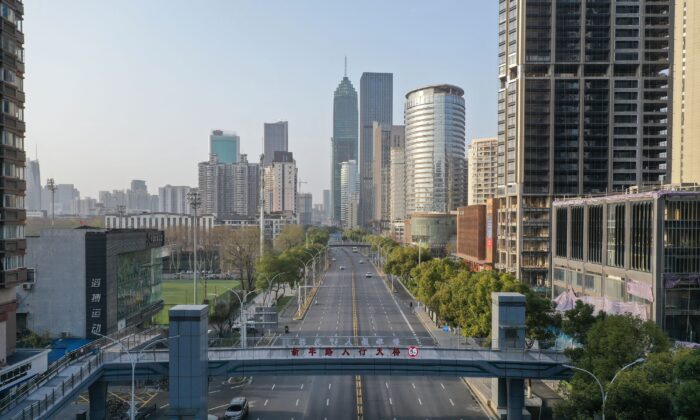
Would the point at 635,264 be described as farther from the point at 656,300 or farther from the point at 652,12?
the point at 652,12

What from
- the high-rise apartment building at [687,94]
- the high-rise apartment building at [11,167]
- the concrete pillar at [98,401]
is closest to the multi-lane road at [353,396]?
the concrete pillar at [98,401]

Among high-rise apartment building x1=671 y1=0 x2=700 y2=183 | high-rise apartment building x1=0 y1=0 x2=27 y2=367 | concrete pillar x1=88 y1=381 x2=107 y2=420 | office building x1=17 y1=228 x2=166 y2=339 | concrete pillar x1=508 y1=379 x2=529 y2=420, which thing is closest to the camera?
concrete pillar x1=88 y1=381 x2=107 y2=420

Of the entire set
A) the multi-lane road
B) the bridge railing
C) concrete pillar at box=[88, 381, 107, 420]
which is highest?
the bridge railing

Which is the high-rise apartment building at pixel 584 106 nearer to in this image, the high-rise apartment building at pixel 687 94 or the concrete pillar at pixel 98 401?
the high-rise apartment building at pixel 687 94

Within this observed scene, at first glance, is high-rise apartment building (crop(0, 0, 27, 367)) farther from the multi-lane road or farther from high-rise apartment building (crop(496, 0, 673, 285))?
high-rise apartment building (crop(496, 0, 673, 285))

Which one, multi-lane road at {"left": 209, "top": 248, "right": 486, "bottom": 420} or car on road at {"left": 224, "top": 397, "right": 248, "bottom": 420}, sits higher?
car on road at {"left": 224, "top": 397, "right": 248, "bottom": 420}

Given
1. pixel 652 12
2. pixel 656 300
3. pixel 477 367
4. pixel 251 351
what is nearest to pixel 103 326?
pixel 251 351

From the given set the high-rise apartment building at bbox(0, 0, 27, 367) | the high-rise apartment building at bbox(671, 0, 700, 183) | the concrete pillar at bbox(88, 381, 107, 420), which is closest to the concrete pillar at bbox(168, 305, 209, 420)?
the concrete pillar at bbox(88, 381, 107, 420)

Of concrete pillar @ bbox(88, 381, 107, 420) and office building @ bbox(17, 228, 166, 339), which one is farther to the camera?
office building @ bbox(17, 228, 166, 339)
